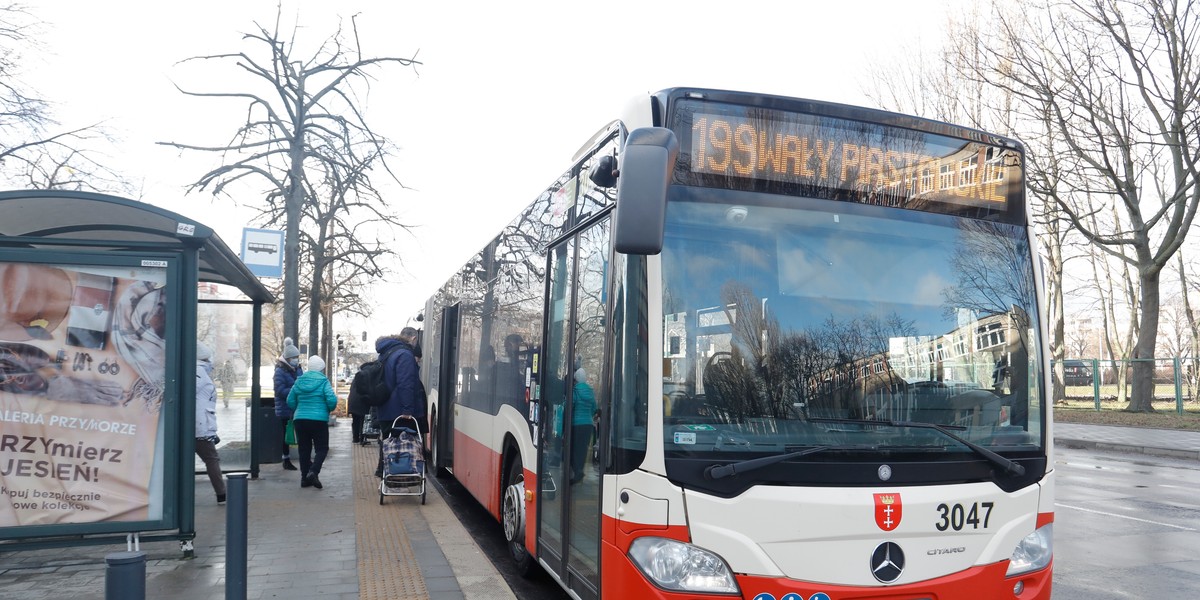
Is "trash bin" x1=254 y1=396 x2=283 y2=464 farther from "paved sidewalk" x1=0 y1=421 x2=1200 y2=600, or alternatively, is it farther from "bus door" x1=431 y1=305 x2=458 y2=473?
"paved sidewalk" x1=0 y1=421 x2=1200 y2=600

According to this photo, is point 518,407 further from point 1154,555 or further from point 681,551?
point 1154,555

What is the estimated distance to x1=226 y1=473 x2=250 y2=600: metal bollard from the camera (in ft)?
15.6

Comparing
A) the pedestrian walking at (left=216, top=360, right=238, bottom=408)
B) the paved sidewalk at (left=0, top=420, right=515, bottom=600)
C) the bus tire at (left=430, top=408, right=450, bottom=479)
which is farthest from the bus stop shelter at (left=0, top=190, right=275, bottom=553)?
the pedestrian walking at (left=216, top=360, right=238, bottom=408)

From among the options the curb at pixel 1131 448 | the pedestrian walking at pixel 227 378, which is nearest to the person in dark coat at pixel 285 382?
the pedestrian walking at pixel 227 378

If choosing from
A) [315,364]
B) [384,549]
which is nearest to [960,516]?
[384,549]

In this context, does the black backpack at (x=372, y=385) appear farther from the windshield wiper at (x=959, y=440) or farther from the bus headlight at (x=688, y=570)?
the windshield wiper at (x=959, y=440)

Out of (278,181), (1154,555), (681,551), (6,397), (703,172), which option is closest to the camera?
(681,551)

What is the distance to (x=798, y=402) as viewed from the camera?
4.19 m

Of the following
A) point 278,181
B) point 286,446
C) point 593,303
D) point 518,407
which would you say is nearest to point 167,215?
point 518,407

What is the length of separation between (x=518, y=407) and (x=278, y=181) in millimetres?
10439

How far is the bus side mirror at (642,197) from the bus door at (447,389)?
736 centimetres

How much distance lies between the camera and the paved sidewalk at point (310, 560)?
619 centimetres

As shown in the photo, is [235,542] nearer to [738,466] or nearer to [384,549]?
[738,466]

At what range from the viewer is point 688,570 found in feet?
13.0
